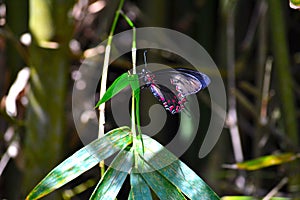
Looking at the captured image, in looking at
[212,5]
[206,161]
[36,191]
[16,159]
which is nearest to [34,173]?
[16,159]

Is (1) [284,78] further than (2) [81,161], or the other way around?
(1) [284,78]

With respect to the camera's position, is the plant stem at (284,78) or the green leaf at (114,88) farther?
the plant stem at (284,78)

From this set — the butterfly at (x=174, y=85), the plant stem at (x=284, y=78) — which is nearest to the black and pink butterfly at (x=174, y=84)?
the butterfly at (x=174, y=85)

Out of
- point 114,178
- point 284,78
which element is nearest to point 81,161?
point 114,178

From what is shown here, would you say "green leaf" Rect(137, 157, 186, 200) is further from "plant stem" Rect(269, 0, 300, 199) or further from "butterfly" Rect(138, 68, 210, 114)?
"plant stem" Rect(269, 0, 300, 199)

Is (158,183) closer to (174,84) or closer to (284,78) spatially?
(174,84)

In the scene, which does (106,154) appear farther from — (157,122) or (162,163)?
(157,122)

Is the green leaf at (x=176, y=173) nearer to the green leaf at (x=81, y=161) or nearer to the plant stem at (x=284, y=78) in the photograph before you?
the green leaf at (x=81, y=161)
